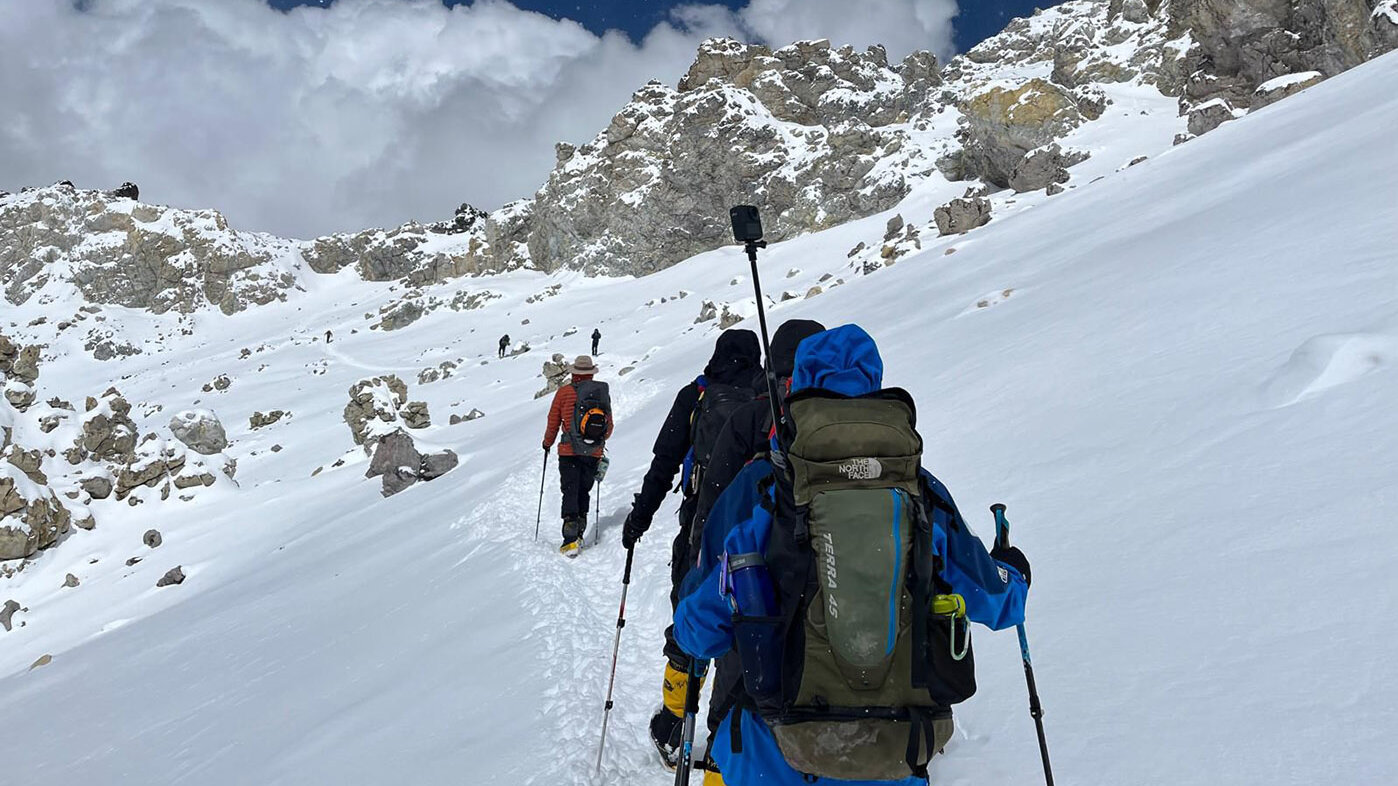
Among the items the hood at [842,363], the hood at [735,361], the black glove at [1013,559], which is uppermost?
the hood at [842,363]

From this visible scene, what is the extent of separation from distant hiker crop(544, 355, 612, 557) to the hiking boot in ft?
14.7

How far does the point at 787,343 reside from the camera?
326 cm

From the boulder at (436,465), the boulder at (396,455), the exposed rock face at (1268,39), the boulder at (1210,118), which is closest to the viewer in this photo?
the boulder at (436,465)

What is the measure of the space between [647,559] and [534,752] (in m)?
3.33

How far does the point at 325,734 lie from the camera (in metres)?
4.74

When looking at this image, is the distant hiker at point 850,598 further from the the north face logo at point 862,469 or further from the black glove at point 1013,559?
the black glove at point 1013,559

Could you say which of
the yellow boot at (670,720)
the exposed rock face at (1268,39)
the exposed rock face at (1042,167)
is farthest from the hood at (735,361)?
the exposed rock face at (1268,39)

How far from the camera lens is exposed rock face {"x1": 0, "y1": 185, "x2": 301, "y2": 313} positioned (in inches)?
4085

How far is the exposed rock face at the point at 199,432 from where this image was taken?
27.0 metres

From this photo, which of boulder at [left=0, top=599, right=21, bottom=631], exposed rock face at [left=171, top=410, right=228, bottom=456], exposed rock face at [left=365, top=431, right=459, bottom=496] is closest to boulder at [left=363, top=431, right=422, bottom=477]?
exposed rock face at [left=365, top=431, right=459, bottom=496]

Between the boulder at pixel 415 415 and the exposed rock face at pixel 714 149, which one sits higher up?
the exposed rock face at pixel 714 149

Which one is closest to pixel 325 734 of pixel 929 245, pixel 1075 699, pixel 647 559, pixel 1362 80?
pixel 647 559

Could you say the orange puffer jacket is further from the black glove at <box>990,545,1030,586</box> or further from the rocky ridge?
the rocky ridge

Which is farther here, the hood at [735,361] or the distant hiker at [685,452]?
the hood at [735,361]
